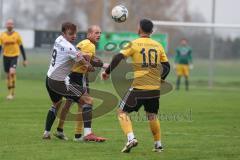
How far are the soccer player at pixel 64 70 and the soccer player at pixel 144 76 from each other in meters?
1.33

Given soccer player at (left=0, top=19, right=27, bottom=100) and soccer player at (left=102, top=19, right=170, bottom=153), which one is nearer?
soccer player at (left=102, top=19, right=170, bottom=153)

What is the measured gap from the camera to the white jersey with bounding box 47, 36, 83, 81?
39.0 ft

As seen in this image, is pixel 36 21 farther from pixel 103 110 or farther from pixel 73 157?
pixel 73 157

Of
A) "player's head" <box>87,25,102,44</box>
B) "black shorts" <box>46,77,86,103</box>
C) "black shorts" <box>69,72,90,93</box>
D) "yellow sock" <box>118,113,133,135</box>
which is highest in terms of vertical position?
"player's head" <box>87,25,102,44</box>

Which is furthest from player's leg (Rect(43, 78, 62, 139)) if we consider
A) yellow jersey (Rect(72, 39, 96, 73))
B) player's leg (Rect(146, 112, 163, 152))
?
player's leg (Rect(146, 112, 163, 152))

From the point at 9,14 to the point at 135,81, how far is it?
30891 millimetres

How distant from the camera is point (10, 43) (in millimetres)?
21203

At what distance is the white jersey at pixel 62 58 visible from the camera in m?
11.9

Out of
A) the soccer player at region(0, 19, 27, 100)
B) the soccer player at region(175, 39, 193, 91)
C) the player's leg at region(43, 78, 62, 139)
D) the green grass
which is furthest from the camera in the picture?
the soccer player at region(175, 39, 193, 91)

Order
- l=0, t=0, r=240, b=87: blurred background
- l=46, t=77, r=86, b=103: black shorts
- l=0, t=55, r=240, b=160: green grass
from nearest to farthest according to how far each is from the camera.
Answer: l=0, t=55, r=240, b=160: green grass → l=46, t=77, r=86, b=103: black shorts → l=0, t=0, r=240, b=87: blurred background

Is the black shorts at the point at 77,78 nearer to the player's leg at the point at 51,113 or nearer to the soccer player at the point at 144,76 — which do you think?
the player's leg at the point at 51,113

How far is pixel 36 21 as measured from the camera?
42.3 m

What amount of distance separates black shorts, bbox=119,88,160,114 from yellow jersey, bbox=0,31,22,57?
10.8 meters

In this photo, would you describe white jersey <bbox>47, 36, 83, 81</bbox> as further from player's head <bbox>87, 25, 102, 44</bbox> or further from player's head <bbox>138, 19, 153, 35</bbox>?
player's head <bbox>138, 19, 153, 35</bbox>
